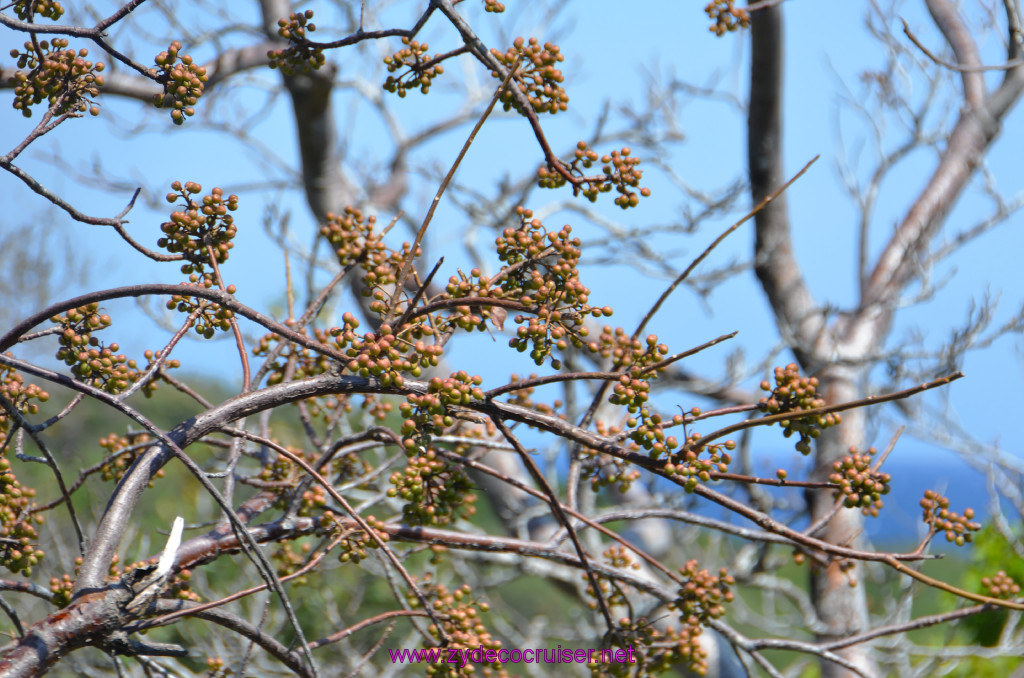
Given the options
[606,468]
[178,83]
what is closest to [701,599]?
[606,468]

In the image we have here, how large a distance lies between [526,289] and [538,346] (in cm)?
13

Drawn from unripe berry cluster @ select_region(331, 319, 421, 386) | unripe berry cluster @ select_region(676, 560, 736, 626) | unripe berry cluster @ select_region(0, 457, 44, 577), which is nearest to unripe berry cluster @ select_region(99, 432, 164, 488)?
unripe berry cluster @ select_region(0, 457, 44, 577)

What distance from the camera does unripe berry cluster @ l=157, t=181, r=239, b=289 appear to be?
4.04 feet

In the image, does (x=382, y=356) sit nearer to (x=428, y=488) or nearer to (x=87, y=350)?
(x=428, y=488)

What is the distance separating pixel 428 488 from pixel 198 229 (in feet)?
1.88

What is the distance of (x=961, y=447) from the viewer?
4012 mm

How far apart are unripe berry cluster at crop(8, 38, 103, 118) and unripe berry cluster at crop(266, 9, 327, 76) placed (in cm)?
Answer: 36

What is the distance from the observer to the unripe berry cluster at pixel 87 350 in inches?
47.4

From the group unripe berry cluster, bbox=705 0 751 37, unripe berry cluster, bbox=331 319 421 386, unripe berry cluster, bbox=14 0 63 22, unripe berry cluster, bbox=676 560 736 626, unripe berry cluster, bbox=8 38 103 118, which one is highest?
unripe berry cluster, bbox=705 0 751 37

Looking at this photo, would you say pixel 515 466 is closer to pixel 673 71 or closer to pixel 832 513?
pixel 673 71

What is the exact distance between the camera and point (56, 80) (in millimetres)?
1178

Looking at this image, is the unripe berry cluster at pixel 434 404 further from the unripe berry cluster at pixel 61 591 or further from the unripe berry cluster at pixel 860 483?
the unripe berry cluster at pixel 61 591

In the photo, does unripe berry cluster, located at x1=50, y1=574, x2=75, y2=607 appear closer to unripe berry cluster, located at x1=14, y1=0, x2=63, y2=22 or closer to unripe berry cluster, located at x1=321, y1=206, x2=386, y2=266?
unripe berry cluster, located at x1=321, y1=206, x2=386, y2=266

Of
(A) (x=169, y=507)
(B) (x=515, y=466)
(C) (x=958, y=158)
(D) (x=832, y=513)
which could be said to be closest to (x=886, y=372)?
(C) (x=958, y=158)
